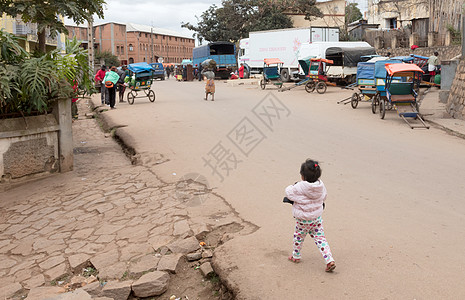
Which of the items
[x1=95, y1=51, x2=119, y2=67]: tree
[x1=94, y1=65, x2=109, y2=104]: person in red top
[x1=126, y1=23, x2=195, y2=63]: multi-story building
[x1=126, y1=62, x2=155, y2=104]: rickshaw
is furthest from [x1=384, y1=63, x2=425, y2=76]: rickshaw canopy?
[x1=126, y1=23, x2=195, y2=63]: multi-story building

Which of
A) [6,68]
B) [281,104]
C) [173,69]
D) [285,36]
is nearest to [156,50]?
[173,69]

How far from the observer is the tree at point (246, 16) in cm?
4316

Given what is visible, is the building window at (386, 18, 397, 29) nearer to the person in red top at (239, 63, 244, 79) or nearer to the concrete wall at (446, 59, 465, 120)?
the person in red top at (239, 63, 244, 79)

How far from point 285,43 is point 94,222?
86.3 feet

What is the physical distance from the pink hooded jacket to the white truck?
25308 millimetres

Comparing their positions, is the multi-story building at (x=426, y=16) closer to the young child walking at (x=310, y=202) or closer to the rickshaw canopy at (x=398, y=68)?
the rickshaw canopy at (x=398, y=68)

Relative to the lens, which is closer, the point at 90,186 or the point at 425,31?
→ the point at 90,186

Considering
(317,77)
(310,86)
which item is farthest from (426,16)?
(310,86)

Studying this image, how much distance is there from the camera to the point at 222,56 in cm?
4047

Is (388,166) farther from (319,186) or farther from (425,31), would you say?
(425,31)

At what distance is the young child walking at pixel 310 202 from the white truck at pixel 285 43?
996 inches

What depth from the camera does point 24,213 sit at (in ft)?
19.9

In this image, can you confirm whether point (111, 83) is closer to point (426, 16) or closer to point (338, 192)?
point (338, 192)

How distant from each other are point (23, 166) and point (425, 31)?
91.9 feet
